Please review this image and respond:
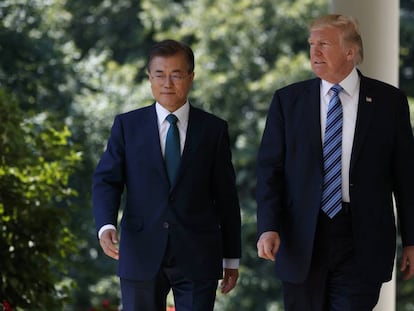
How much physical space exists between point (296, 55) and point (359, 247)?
13836mm

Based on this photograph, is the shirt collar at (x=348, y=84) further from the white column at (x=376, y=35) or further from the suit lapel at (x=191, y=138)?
the white column at (x=376, y=35)

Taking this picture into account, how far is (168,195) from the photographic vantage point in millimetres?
5656

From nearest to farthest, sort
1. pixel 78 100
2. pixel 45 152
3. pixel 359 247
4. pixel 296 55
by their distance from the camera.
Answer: pixel 359 247 → pixel 45 152 → pixel 78 100 → pixel 296 55

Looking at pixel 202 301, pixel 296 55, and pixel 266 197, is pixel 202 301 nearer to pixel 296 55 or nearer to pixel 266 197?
pixel 266 197

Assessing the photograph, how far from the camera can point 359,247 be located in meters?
5.61

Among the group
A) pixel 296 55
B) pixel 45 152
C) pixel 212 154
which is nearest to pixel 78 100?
pixel 296 55

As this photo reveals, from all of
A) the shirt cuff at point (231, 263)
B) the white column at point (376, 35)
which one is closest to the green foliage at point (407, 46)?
the white column at point (376, 35)

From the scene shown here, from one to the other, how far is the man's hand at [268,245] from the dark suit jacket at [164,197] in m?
0.25

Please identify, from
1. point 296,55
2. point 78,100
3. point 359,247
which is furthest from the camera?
point 296,55

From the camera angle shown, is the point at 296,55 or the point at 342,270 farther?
the point at 296,55

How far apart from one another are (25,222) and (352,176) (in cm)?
295

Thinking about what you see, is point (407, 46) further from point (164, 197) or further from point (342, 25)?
point (164, 197)

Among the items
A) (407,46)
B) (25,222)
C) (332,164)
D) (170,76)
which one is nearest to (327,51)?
(332,164)

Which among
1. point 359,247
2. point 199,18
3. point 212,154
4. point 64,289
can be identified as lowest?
point 64,289
